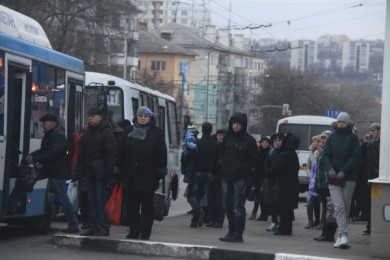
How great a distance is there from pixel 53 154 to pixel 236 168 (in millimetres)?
2674

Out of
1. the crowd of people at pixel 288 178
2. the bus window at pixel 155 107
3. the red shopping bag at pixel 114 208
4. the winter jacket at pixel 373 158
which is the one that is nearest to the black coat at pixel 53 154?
the red shopping bag at pixel 114 208

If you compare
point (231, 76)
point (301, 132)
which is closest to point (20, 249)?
point (301, 132)

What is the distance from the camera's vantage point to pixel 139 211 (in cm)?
1459

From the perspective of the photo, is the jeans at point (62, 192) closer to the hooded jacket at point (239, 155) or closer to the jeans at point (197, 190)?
the hooded jacket at point (239, 155)

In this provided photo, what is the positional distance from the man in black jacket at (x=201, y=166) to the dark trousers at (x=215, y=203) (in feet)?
0.87

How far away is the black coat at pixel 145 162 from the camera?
14.1 m

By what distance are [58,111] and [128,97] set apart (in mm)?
4915

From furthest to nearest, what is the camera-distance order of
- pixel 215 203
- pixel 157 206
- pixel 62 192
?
pixel 215 203 < pixel 157 206 < pixel 62 192

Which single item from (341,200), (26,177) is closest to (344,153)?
(341,200)

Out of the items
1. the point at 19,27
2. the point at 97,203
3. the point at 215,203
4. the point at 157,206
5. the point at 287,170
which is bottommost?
the point at 215,203

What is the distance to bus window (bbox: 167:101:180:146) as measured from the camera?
25.9m

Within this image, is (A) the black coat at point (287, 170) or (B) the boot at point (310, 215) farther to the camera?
(B) the boot at point (310, 215)

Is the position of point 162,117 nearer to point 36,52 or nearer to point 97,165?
point 36,52

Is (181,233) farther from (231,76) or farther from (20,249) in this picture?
(231,76)
